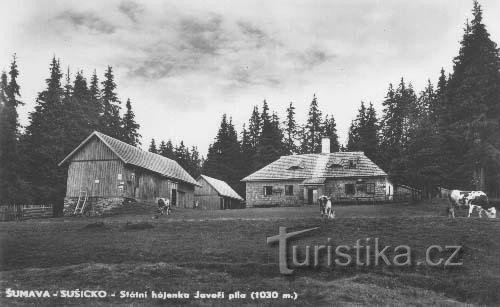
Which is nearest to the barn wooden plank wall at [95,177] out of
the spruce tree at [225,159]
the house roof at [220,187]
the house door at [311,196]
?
the house door at [311,196]

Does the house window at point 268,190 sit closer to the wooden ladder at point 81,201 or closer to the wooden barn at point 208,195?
the wooden barn at point 208,195

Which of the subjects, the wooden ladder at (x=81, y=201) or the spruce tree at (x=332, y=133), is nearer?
the wooden ladder at (x=81, y=201)

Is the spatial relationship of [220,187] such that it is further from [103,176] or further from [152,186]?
[103,176]

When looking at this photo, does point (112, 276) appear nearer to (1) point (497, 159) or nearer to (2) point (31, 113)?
(1) point (497, 159)

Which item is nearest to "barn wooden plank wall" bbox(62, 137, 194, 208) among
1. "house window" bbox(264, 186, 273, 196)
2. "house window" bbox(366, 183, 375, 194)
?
"house window" bbox(264, 186, 273, 196)

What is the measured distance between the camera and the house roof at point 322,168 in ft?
166

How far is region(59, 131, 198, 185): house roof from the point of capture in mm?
43625

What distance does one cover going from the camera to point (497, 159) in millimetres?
40750

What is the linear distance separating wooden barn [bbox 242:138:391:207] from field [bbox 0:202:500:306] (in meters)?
23.9

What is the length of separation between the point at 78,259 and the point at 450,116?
38.6m

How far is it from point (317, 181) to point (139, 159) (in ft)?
57.9

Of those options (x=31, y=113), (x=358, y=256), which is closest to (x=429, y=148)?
→ (x=358, y=256)

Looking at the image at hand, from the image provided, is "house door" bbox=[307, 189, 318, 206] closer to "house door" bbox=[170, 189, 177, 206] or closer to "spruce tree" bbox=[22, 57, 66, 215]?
"house door" bbox=[170, 189, 177, 206]

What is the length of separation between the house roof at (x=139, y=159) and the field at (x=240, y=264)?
18349 millimetres
